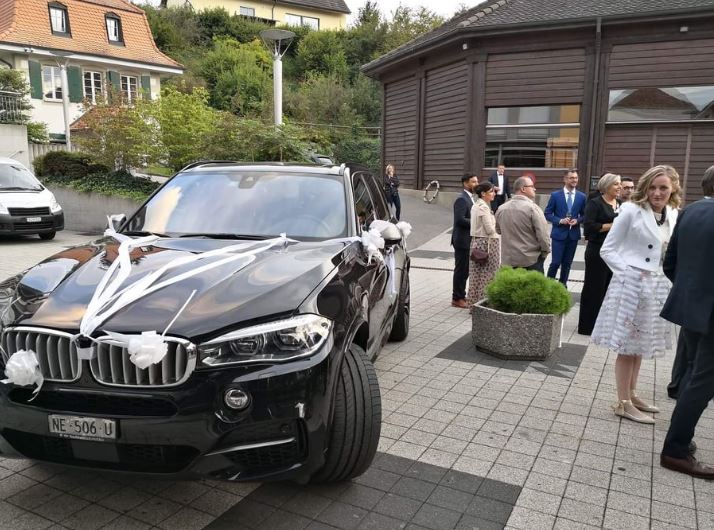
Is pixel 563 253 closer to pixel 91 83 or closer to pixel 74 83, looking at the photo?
pixel 74 83

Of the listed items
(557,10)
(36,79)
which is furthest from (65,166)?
(557,10)

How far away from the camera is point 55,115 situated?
30312mm

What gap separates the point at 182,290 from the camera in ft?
9.19

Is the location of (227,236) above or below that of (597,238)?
above

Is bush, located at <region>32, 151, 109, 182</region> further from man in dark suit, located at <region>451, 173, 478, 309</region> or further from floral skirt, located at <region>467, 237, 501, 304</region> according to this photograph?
floral skirt, located at <region>467, 237, 501, 304</region>

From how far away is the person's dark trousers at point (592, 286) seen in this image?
21.5ft

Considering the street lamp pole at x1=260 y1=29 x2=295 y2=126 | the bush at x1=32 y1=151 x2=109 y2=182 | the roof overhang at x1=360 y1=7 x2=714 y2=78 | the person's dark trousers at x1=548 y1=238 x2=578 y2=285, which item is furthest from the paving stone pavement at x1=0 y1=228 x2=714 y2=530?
the bush at x1=32 y1=151 x2=109 y2=182

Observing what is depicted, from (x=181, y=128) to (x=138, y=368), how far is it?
14484 millimetres

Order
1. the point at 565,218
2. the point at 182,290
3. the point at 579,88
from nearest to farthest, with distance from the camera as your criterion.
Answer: the point at 182,290 → the point at 565,218 → the point at 579,88

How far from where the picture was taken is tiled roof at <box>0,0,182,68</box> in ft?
96.2

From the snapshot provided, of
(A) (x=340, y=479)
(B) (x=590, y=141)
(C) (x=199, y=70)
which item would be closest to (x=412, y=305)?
(A) (x=340, y=479)

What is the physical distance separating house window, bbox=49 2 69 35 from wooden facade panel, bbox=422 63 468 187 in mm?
21623

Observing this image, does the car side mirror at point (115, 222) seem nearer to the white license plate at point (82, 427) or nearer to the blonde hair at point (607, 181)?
the white license plate at point (82, 427)

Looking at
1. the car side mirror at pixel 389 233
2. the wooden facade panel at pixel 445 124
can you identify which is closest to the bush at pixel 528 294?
the car side mirror at pixel 389 233
